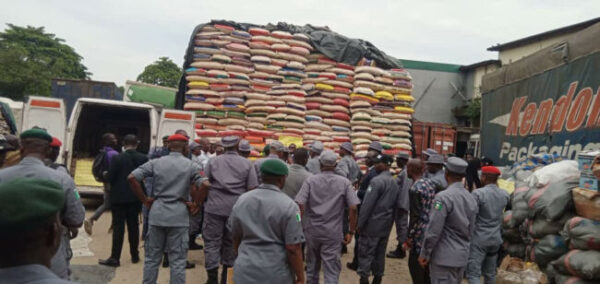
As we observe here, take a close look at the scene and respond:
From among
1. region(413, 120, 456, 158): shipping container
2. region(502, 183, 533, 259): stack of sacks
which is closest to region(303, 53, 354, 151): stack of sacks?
region(413, 120, 456, 158): shipping container

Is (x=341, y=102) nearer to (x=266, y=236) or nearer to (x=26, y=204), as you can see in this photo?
(x=266, y=236)

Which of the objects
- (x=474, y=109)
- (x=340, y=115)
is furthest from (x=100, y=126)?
(x=474, y=109)

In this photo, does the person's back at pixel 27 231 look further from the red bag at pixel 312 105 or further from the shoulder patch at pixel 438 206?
the red bag at pixel 312 105

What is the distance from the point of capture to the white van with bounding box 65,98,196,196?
308 inches

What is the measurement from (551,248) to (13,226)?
458 cm

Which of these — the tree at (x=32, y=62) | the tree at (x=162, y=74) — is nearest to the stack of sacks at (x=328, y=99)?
the tree at (x=32, y=62)

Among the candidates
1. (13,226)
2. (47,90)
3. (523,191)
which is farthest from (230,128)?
(47,90)

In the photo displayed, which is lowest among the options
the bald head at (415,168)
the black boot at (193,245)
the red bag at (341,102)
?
the black boot at (193,245)

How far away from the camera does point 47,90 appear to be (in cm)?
2461

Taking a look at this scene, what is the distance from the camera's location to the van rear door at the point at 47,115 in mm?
7379

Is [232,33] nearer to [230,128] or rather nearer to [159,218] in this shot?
[230,128]

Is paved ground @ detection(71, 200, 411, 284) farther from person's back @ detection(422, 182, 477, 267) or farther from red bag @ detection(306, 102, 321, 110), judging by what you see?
red bag @ detection(306, 102, 321, 110)

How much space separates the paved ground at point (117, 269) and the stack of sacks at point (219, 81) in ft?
10.4

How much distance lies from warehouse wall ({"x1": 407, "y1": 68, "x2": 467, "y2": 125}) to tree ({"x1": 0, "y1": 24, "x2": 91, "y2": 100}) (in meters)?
18.0
